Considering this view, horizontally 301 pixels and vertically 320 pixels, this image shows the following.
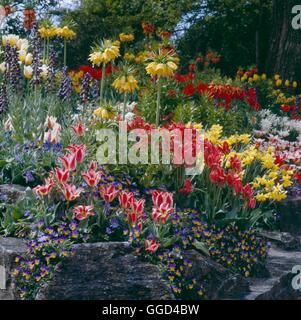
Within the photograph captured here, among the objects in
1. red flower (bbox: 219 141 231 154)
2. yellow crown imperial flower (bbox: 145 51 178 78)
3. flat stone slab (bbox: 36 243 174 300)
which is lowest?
flat stone slab (bbox: 36 243 174 300)

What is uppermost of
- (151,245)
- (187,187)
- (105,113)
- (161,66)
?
(161,66)

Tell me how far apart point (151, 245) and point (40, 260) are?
77 centimetres

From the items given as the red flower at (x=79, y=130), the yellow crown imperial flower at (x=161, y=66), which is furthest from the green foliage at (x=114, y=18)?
the red flower at (x=79, y=130)

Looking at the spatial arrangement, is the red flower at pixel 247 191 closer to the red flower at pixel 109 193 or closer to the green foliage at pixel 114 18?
the red flower at pixel 109 193

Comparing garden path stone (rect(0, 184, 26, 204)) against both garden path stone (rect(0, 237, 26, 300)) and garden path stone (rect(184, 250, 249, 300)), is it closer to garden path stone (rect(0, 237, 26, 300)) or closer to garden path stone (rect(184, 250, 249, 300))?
garden path stone (rect(0, 237, 26, 300))

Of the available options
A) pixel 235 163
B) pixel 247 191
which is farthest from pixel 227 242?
pixel 235 163

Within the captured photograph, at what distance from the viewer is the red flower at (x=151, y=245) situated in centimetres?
489

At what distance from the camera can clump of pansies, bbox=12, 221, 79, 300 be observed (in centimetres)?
478

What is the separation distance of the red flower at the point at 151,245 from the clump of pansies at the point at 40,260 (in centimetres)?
50

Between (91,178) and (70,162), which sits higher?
(70,162)

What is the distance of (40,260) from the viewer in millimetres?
4859

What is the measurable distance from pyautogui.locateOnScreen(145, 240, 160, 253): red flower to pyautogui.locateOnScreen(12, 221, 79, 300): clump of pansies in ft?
1.63

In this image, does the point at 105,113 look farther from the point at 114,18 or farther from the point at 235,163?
the point at 114,18

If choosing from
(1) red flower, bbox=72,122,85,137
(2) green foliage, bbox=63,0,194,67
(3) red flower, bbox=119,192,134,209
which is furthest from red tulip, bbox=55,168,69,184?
(2) green foliage, bbox=63,0,194,67
